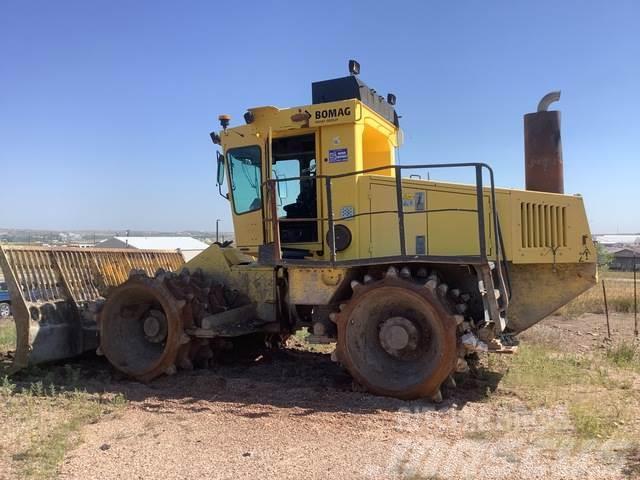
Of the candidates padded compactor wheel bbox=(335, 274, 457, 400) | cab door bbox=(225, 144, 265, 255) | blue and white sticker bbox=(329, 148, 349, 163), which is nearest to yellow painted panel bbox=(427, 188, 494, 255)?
padded compactor wheel bbox=(335, 274, 457, 400)

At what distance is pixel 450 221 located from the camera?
6.82m

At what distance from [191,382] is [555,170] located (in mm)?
5167

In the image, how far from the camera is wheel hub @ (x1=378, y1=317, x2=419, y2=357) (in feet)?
20.7

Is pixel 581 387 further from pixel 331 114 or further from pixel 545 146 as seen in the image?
pixel 331 114

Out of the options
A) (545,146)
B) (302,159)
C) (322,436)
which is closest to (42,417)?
(322,436)

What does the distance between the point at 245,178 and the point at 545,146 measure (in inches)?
155

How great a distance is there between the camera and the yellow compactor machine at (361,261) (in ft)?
20.6

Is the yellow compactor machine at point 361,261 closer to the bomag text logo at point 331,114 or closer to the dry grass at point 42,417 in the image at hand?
the bomag text logo at point 331,114

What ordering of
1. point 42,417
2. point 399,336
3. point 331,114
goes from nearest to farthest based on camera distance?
point 42,417
point 399,336
point 331,114

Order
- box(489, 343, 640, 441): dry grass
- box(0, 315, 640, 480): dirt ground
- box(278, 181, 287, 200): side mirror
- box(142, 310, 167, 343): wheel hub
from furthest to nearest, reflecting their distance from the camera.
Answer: box(278, 181, 287, 200): side mirror, box(142, 310, 167, 343): wheel hub, box(489, 343, 640, 441): dry grass, box(0, 315, 640, 480): dirt ground

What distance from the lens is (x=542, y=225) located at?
22.3 ft

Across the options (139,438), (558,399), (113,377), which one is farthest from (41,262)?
(558,399)

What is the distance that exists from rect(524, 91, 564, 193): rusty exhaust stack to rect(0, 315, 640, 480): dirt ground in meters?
2.49

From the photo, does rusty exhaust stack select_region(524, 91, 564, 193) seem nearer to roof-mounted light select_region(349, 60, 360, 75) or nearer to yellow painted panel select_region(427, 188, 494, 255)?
yellow painted panel select_region(427, 188, 494, 255)
